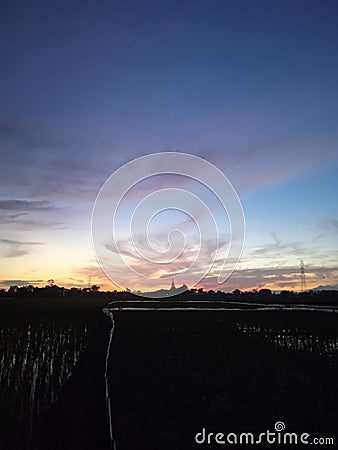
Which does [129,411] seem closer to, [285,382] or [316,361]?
[285,382]

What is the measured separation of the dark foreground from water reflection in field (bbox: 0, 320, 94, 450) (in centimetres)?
39

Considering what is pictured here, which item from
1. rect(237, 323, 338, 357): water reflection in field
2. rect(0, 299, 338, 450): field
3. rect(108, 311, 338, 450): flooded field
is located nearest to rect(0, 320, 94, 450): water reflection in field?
Answer: rect(0, 299, 338, 450): field

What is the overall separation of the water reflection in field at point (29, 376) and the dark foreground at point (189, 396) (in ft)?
1.29

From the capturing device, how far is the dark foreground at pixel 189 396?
278 inches

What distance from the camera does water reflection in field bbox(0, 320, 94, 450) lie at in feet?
24.0

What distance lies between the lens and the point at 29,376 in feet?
38.3

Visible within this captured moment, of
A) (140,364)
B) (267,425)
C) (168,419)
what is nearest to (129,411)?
(168,419)

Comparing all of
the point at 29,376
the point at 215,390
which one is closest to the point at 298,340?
the point at 215,390

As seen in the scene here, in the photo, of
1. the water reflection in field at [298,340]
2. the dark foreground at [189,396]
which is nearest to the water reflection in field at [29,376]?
the dark foreground at [189,396]

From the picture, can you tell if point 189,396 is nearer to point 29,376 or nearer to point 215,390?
point 215,390

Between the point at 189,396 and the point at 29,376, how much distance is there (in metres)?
4.65

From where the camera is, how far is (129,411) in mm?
8422

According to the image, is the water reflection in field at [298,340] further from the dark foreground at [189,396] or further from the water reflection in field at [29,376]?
the water reflection in field at [29,376]

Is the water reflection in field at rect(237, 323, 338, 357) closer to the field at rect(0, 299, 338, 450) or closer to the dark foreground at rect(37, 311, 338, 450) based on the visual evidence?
the field at rect(0, 299, 338, 450)
